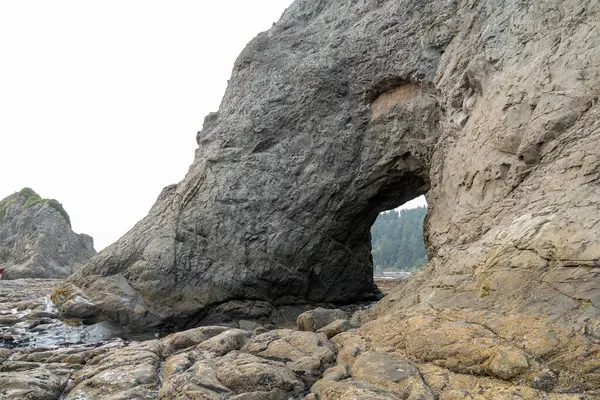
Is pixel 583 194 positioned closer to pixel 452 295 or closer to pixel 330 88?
pixel 452 295

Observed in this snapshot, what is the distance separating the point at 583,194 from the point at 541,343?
151 inches

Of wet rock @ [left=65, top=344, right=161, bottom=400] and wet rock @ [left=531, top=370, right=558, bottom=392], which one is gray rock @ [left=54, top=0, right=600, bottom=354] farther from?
wet rock @ [left=65, top=344, right=161, bottom=400]

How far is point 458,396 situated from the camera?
25.0ft

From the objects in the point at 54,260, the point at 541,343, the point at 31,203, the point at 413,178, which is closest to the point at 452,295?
the point at 541,343

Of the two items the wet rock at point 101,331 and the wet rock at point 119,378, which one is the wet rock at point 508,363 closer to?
the wet rock at point 119,378

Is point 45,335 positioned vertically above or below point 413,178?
below

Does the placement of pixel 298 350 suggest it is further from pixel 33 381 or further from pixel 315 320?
pixel 33 381

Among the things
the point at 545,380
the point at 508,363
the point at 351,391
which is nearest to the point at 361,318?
the point at 351,391

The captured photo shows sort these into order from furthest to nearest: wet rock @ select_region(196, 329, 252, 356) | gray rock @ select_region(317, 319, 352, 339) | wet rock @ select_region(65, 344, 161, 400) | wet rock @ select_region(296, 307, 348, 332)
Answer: wet rock @ select_region(296, 307, 348, 332), gray rock @ select_region(317, 319, 352, 339), wet rock @ select_region(196, 329, 252, 356), wet rock @ select_region(65, 344, 161, 400)

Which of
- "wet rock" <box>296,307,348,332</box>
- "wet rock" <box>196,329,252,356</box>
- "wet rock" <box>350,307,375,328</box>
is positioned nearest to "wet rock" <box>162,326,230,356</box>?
"wet rock" <box>196,329,252,356</box>

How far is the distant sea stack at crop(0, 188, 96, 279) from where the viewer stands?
63500 mm

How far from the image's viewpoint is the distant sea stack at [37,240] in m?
63.5

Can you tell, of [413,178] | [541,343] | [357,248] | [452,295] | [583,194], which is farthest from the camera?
[357,248]

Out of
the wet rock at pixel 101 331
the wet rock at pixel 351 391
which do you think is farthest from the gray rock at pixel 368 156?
the wet rock at pixel 351 391
